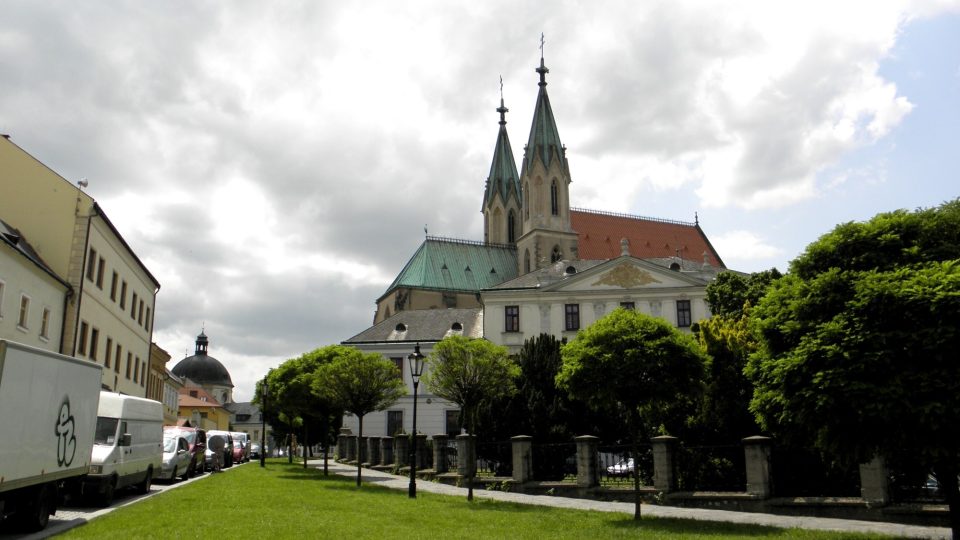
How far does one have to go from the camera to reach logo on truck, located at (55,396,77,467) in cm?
1252

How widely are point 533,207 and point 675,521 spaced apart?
6204 centimetres

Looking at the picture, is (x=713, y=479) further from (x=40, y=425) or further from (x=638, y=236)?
(x=638, y=236)

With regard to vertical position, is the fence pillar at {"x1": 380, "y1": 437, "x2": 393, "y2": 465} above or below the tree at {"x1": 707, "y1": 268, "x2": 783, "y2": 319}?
below

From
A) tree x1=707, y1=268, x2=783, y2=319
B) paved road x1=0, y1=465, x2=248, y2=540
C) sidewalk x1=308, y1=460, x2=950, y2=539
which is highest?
tree x1=707, y1=268, x2=783, y2=319

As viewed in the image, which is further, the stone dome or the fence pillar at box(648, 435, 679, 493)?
the stone dome

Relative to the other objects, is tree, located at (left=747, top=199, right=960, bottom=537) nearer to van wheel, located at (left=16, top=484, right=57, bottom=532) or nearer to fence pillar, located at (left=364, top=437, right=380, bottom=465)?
van wheel, located at (left=16, top=484, right=57, bottom=532)

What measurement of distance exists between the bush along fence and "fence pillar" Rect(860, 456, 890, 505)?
2 cm

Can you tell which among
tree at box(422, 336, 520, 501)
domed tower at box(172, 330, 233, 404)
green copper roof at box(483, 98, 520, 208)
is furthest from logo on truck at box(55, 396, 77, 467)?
domed tower at box(172, 330, 233, 404)

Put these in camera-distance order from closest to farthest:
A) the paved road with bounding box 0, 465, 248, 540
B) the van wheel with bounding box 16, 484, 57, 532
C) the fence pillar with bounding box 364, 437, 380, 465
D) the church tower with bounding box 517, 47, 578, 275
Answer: the paved road with bounding box 0, 465, 248, 540 → the van wheel with bounding box 16, 484, 57, 532 → the fence pillar with bounding box 364, 437, 380, 465 → the church tower with bounding box 517, 47, 578, 275

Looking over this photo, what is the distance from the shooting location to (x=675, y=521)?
14.8 metres

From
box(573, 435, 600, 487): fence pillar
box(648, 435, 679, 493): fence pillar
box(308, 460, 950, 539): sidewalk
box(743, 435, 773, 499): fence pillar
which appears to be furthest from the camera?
box(573, 435, 600, 487): fence pillar

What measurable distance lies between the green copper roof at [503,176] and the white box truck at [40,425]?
73.9 meters

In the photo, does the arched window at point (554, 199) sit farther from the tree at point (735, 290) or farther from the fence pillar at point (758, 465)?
the fence pillar at point (758, 465)

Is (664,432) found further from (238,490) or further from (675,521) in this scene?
(238,490)
